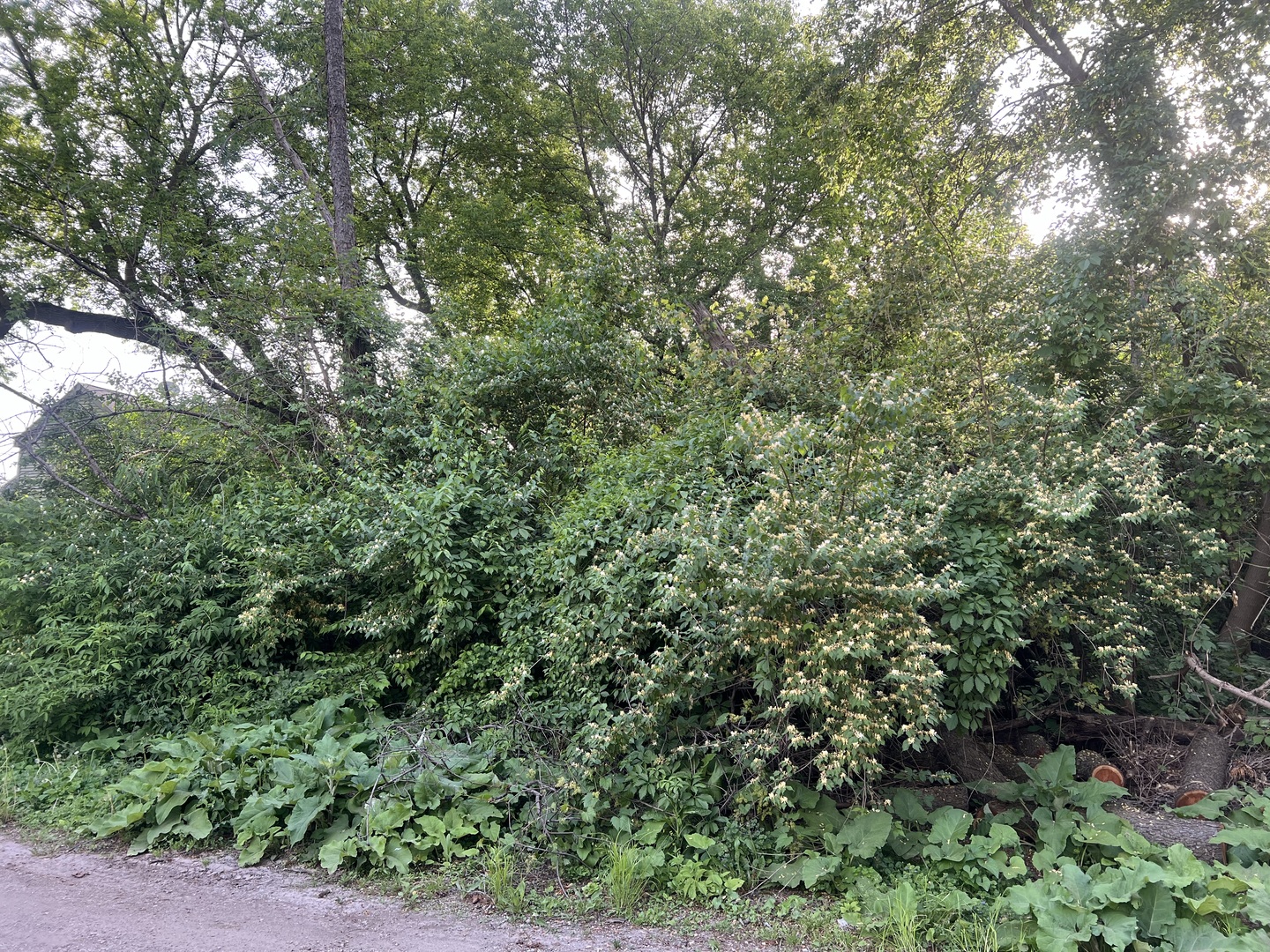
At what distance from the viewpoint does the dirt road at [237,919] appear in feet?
11.6

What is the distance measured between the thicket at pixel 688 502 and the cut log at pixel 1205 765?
0.32 meters

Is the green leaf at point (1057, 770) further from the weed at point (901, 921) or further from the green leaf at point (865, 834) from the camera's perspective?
the weed at point (901, 921)

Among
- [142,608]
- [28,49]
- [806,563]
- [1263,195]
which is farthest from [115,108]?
[1263,195]

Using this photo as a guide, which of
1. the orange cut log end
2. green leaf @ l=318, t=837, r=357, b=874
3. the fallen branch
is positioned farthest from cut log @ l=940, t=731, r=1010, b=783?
green leaf @ l=318, t=837, r=357, b=874

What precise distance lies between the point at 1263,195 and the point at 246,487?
9944mm

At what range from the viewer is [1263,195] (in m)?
6.23

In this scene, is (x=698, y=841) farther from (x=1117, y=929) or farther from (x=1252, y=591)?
(x=1252, y=591)

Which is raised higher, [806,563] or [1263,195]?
[1263,195]

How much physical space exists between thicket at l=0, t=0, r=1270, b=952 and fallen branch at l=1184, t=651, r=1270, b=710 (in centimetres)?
12

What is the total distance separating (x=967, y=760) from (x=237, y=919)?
476 cm

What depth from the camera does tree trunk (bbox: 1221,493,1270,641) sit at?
579 cm

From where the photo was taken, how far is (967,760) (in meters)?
5.33

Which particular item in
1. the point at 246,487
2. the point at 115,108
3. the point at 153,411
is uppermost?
the point at 115,108

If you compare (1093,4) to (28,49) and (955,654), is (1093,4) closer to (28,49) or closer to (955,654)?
(955,654)
